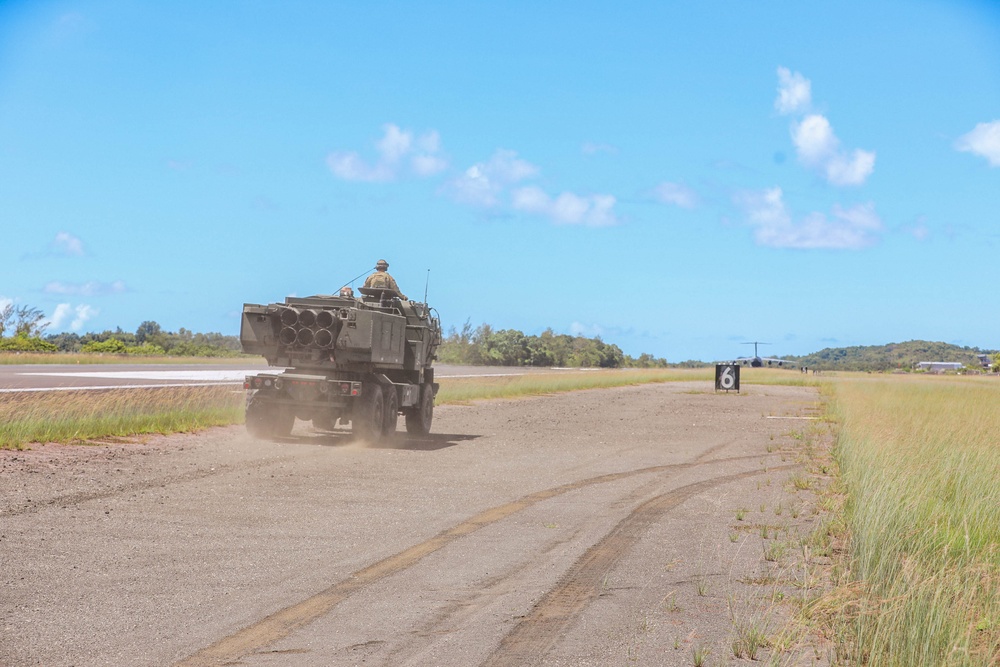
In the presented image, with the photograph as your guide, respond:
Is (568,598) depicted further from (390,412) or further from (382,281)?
(382,281)

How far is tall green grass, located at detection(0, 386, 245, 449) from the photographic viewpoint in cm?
1512

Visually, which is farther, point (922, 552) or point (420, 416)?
point (420, 416)

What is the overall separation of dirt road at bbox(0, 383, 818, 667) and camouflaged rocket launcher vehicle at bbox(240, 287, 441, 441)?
1.05m

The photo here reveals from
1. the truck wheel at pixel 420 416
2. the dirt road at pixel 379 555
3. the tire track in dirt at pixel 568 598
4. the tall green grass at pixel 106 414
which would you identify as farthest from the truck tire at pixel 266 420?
the tire track in dirt at pixel 568 598

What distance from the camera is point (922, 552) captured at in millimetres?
7262

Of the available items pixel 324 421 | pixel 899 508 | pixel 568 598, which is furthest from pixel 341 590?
pixel 324 421

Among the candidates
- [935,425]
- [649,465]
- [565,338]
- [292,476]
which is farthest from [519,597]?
[565,338]

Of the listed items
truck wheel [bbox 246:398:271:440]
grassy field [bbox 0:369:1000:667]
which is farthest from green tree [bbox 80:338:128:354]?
truck wheel [bbox 246:398:271:440]

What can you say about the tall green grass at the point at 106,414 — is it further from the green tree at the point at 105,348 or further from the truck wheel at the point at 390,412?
the green tree at the point at 105,348

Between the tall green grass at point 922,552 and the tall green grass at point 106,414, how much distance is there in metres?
11.9

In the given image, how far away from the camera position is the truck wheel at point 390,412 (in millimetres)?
17969

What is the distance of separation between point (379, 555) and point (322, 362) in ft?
30.7

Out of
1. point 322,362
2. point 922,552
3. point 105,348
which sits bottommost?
point 922,552

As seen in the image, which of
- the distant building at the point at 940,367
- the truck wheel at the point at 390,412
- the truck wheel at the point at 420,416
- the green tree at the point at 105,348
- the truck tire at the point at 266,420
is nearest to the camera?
the truck tire at the point at 266,420
